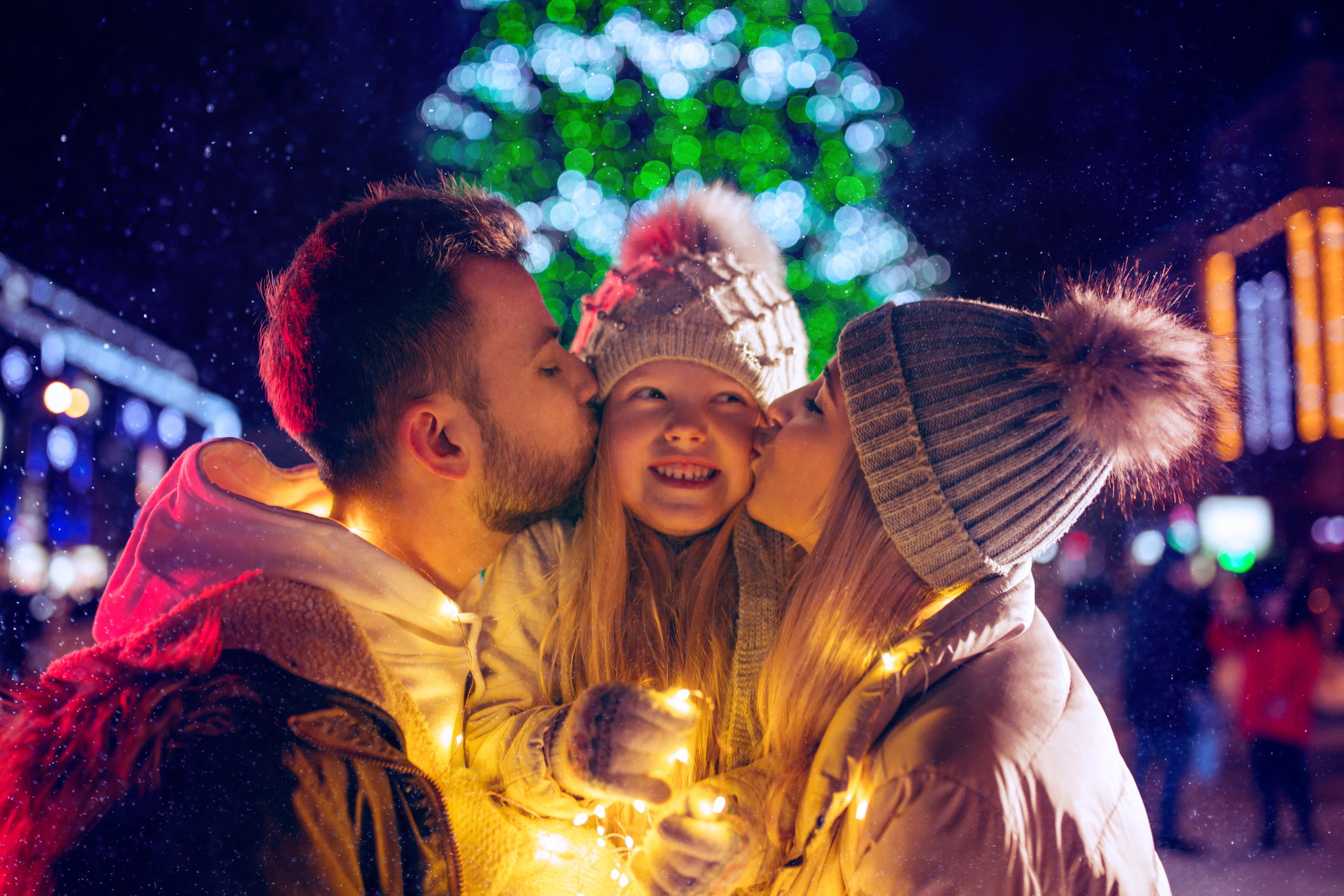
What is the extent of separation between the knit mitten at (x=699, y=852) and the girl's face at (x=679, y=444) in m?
0.74

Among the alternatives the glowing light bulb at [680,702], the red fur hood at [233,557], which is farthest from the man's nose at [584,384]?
the glowing light bulb at [680,702]

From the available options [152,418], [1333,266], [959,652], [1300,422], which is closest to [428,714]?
[959,652]

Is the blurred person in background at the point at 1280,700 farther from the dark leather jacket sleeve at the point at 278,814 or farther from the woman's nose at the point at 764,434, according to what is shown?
the dark leather jacket sleeve at the point at 278,814

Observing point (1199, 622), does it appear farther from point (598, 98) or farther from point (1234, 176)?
point (1234, 176)

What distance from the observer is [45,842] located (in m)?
1.36

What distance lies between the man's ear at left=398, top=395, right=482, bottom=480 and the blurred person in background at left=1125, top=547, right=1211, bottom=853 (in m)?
5.59

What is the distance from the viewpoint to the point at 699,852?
5.13 ft

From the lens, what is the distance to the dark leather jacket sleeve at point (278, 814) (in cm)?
135

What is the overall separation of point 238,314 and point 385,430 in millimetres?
4352

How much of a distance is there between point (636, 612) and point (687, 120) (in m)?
3.76

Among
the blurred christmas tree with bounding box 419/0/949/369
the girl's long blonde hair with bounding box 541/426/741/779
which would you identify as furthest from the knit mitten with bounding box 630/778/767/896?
the blurred christmas tree with bounding box 419/0/949/369

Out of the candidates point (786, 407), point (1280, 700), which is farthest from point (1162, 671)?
point (786, 407)

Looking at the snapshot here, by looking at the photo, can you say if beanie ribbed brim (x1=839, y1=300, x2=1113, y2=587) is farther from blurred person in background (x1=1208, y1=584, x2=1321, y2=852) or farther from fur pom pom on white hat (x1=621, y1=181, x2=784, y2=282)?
blurred person in background (x1=1208, y1=584, x2=1321, y2=852)

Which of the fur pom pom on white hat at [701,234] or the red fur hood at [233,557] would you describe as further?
Answer: the fur pom pom on white hat at [701,234]
